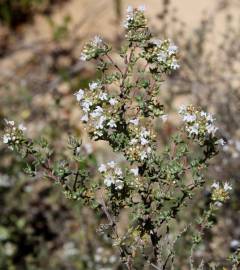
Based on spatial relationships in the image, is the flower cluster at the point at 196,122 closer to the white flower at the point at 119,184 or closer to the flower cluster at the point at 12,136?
the white flower at the point at 119,184

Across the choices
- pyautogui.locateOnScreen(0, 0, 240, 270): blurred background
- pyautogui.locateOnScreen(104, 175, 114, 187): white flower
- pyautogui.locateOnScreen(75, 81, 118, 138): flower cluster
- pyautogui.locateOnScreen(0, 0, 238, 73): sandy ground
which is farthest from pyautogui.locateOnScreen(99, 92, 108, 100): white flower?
pyautogui.locateOnScreen(0, 0, 238, 73): sandy ground

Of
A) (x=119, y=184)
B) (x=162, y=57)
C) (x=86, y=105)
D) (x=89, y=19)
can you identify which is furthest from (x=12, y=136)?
(x=89, y=19)

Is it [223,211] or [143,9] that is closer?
[143,9]

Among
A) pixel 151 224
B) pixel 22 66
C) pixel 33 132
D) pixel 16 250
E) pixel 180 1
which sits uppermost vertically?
pixel 180 1

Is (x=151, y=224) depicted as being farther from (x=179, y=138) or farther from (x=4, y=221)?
(x=4, y=221)

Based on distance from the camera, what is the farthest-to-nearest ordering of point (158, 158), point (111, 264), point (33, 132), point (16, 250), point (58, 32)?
point (58, 32) → point (33, 132) → point (16, 250) → point (111, 264) → point (158, 158)

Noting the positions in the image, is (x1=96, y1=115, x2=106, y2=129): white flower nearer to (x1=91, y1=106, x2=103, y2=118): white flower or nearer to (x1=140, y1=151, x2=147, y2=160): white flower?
(x1=91, y1=106, x2=103, y2=118): white flower

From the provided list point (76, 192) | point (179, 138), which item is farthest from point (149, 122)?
point (76, 192)
